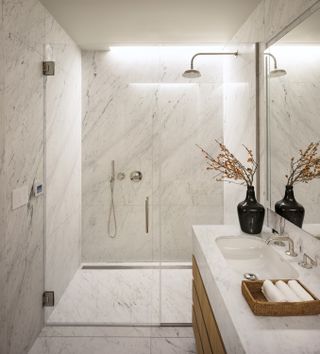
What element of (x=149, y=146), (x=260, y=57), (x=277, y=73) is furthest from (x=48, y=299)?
(x=260, y=57)

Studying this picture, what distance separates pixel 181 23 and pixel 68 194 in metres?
1.79

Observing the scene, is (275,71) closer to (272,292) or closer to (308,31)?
(308,31)

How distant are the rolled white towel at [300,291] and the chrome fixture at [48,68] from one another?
2067 mm

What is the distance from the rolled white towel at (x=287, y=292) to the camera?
977 mm

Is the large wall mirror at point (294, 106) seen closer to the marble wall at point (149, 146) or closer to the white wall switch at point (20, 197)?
the marble wall at point (149, 146)

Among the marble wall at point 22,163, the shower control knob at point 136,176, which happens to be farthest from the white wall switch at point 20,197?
the shower control knob at point 136,176

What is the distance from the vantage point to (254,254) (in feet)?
5.41

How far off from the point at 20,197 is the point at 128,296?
1358mm

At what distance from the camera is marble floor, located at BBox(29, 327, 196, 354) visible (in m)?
1.89

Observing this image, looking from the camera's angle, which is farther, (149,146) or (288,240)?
(149,146)

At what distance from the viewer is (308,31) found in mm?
1420

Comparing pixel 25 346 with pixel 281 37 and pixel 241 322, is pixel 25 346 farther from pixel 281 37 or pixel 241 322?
pixel 281 37

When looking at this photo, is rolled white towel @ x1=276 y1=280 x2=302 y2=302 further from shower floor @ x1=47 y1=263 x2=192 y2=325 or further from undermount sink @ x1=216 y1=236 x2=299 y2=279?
shower floor @ x1=47 y1=263 x2=192 y2=325

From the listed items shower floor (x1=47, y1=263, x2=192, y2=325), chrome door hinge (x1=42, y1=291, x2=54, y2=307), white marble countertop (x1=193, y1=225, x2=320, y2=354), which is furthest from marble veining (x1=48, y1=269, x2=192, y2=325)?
white marble countertop (x1=193, y1=225, x2=320, y2=354)
